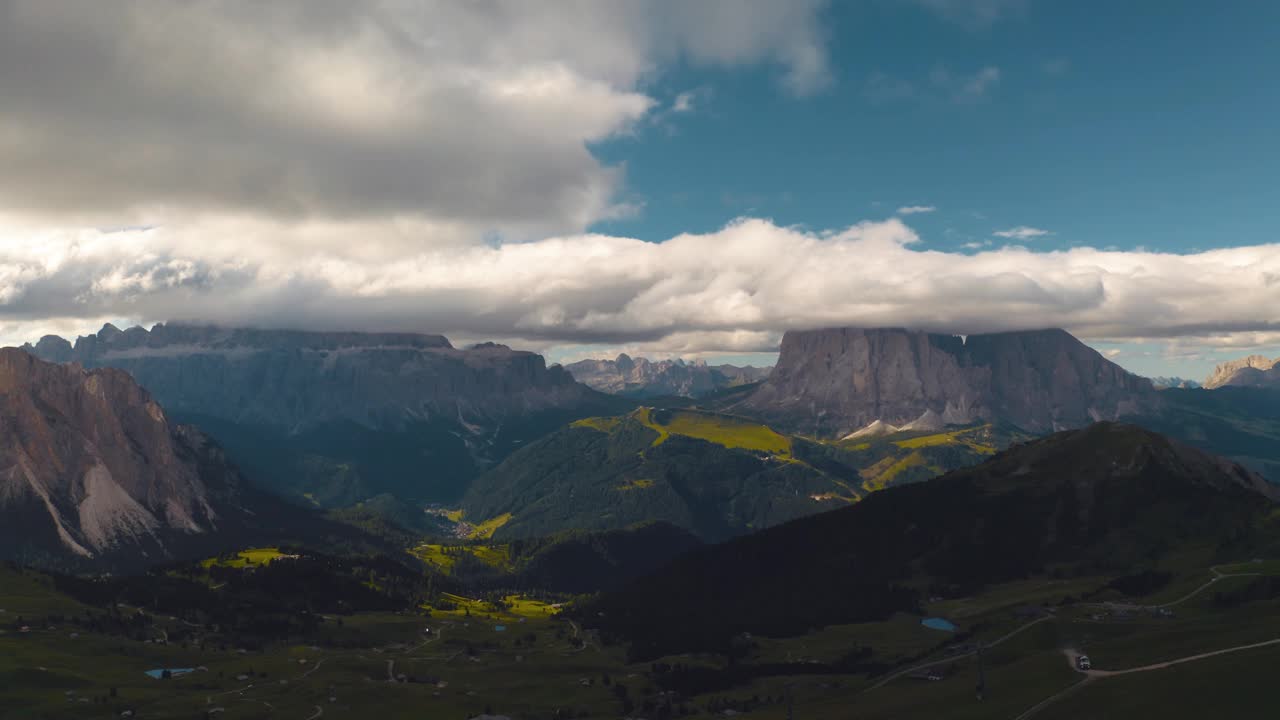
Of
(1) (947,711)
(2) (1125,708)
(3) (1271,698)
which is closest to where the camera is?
(3) (1271,698)

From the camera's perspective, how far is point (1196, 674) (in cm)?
17650

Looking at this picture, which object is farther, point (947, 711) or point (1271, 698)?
point (947, 711)

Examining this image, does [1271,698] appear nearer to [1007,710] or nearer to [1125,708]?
[1125,708]

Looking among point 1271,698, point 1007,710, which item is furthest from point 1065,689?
point 1271,698

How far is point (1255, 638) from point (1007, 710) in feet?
187

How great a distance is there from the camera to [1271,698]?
15812 centimetres

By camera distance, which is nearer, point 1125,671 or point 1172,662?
point 1172,662

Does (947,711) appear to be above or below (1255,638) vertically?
below

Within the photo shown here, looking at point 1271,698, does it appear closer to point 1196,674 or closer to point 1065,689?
point 1196,674

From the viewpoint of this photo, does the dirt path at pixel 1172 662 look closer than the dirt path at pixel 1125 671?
No

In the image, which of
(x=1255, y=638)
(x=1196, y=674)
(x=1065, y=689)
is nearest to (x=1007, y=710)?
(x=1065, y=689)

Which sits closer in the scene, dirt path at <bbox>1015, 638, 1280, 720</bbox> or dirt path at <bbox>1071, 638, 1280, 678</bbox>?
dirt path at <bbox>1015, 638, 1280, 720</bbox>

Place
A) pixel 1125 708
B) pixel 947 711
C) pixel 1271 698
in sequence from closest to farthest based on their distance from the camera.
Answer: pixel 1271 698, pixel 1125 708, pixel 947 711

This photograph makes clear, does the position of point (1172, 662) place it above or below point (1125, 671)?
above
